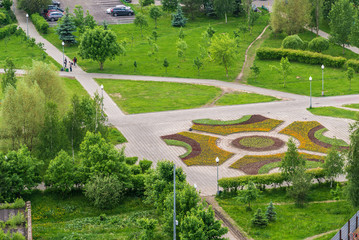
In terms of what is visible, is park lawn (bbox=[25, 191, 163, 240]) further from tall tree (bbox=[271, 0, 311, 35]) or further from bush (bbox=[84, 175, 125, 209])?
tall tree (bbox=[271, 0, 311, 35])

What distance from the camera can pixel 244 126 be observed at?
218ft

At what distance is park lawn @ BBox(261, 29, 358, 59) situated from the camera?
91256 millimetres

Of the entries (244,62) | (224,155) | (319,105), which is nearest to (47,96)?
(224,155)

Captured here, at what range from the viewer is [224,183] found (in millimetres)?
50812

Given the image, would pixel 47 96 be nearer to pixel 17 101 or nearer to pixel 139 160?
pixel 17 101

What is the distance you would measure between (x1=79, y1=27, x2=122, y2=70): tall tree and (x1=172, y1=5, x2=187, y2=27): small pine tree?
22.2 meters

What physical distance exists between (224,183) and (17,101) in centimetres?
1978

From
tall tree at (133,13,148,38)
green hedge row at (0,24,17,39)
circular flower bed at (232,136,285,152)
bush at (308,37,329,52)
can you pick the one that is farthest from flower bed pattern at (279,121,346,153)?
green hedge row at (0,24,17,39)

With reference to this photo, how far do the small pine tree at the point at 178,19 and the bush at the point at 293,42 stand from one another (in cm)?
2110

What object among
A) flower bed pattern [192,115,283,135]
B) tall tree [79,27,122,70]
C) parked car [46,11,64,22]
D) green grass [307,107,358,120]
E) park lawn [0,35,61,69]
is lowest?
flower bed pattern [192,115,283,135]

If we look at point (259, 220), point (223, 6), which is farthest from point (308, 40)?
point (259, 220)

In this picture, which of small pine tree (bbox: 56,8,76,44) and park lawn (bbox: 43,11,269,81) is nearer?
park lawn (bbox: 43,11,269,81)

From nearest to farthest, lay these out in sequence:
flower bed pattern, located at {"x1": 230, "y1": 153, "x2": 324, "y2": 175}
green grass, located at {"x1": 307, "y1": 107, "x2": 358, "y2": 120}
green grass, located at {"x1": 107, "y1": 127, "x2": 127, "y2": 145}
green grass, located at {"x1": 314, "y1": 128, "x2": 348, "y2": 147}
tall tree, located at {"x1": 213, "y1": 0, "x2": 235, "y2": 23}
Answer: flower bed pattern, located at {"x1": 230, "y1": 153, "x2": 324, "y2": 175} → green grass, located at {"x1": 314, "y1": 128, "x2": 348, "y2": 147} → green grass, located at {"x1": 107, "y1": 127, "x2": 127, "y2": 145} → green grass, located at {"x1": 307, "y1": 107, "x2": 358, "y2": 120} → tall tree, located at {"x1": 213, "y1": 0, "x2": 235, "y2": 23}

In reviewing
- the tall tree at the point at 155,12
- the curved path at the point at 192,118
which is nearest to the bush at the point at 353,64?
the curved path at the point at 192,118
